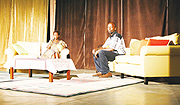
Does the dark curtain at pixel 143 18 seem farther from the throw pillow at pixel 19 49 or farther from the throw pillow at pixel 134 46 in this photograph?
the throw pillow at pixel 19 49

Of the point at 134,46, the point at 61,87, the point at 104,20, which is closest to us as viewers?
the point at 61,87

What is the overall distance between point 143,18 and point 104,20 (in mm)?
1263

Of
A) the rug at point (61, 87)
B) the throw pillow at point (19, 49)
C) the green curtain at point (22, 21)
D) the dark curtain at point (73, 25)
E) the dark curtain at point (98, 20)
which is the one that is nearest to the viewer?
the rug at point (61, 87)

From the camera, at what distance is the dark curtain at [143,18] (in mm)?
5055

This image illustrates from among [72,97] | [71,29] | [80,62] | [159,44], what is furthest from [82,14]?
[72,97]

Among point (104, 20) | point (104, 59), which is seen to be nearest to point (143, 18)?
point (104, 20)

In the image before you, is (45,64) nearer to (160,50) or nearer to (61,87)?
(61,87)

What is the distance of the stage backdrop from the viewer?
502cm

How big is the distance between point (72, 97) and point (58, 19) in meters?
5.52

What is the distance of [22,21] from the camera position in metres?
7.21

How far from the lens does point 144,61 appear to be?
10.3ft

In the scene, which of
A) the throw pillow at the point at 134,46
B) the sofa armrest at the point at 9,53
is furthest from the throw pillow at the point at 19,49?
the throw pillow at the point at 134,46

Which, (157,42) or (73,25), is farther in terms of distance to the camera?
(73,25)

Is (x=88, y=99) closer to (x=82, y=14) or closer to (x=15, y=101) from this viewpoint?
(x=15, y=101)
